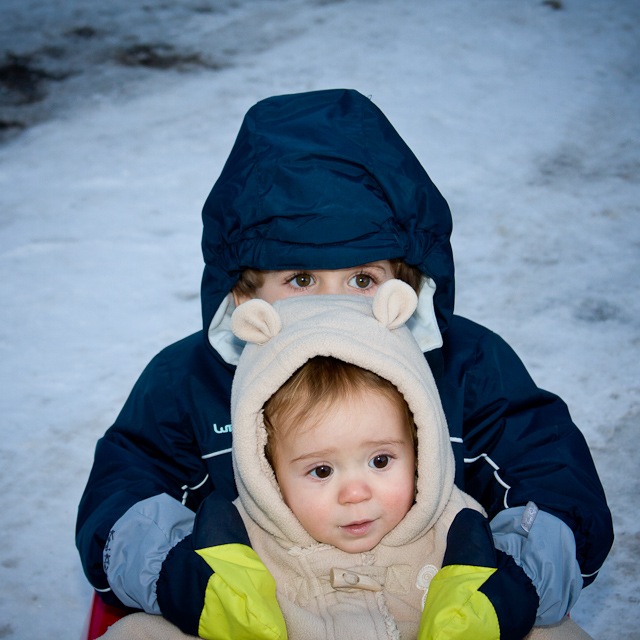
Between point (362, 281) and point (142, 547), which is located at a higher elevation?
point (362, 281)

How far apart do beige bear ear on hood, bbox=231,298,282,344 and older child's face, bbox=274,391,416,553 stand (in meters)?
0.15

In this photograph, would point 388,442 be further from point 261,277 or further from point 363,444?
point 261,277

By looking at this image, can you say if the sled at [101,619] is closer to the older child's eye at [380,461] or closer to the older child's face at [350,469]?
the older child's face at [350,469]

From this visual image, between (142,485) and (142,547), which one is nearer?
(142,547)

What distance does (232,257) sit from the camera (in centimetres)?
148

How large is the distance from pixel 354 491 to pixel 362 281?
1.47 feet

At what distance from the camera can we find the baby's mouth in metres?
1.21

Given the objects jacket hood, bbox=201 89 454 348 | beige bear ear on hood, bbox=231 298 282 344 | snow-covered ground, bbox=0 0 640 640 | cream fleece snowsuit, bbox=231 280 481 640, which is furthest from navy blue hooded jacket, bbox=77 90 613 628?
snow-covered ground, bbox=0 0 640 640

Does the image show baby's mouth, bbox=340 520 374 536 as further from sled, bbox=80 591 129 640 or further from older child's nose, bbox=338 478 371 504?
sled, bbox=80 591 129 640

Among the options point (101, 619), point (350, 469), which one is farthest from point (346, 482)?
point (101, 619)

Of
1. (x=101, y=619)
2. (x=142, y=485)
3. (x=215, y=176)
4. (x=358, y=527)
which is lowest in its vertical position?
(x=215, y=176)

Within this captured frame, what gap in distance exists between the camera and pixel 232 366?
5.05ft

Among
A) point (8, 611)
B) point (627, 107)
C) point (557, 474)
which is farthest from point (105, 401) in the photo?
point (627, 107)

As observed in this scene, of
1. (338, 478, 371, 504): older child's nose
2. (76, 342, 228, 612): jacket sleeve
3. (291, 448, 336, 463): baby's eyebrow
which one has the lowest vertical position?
(76, 342, 228, 612): jacket sleeve
